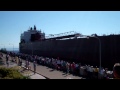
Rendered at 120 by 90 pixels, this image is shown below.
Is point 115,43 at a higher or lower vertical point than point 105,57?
higher

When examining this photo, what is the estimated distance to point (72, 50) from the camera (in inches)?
1377
